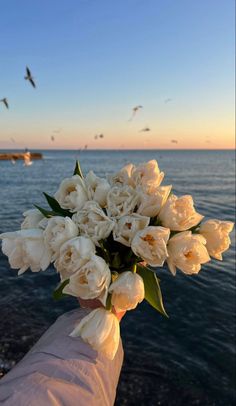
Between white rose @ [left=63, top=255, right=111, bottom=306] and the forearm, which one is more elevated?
white rose @ [left=63, top=255, right=111, bottom=306]

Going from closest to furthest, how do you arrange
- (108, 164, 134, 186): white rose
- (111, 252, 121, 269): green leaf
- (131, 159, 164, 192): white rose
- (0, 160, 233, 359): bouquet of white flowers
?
1. (0, 160, 233, 359): bouquet of white flowers
2. (111, 252, 121, 269): green leaf
3. (131, 159, 164, 192): white rose
4. (108, 164, 134, 186): white rose

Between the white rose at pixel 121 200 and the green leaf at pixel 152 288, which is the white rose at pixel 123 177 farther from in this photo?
the green leaf at pixel 152 288

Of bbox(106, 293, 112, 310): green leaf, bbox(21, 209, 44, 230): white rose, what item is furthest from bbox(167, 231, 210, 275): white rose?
bbox(21, 209, 44, 230): white rose

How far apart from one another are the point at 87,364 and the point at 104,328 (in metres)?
0.29

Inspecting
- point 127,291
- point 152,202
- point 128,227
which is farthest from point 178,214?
point 127,291

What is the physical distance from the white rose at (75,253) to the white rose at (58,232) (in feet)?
0.22

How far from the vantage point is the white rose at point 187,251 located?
1960mm

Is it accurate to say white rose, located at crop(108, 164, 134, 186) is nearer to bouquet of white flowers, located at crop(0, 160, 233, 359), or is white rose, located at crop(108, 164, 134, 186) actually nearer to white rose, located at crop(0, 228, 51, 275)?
bouquet of white flowers, located at crop(0, 160, 233, 359)

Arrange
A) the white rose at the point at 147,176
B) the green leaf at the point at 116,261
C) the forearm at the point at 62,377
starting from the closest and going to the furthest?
the forearm at the point at 62,377
the green leaf at the point at 116,261
the white rose at the point at 147,176

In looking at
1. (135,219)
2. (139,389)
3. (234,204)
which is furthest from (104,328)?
(234,204)

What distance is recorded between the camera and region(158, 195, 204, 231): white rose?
79.6 inches

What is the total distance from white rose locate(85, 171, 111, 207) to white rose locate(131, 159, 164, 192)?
0.20 m

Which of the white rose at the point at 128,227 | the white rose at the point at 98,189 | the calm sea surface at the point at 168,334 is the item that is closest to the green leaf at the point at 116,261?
the white rose at the point at 128,227

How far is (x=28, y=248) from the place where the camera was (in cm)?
201
